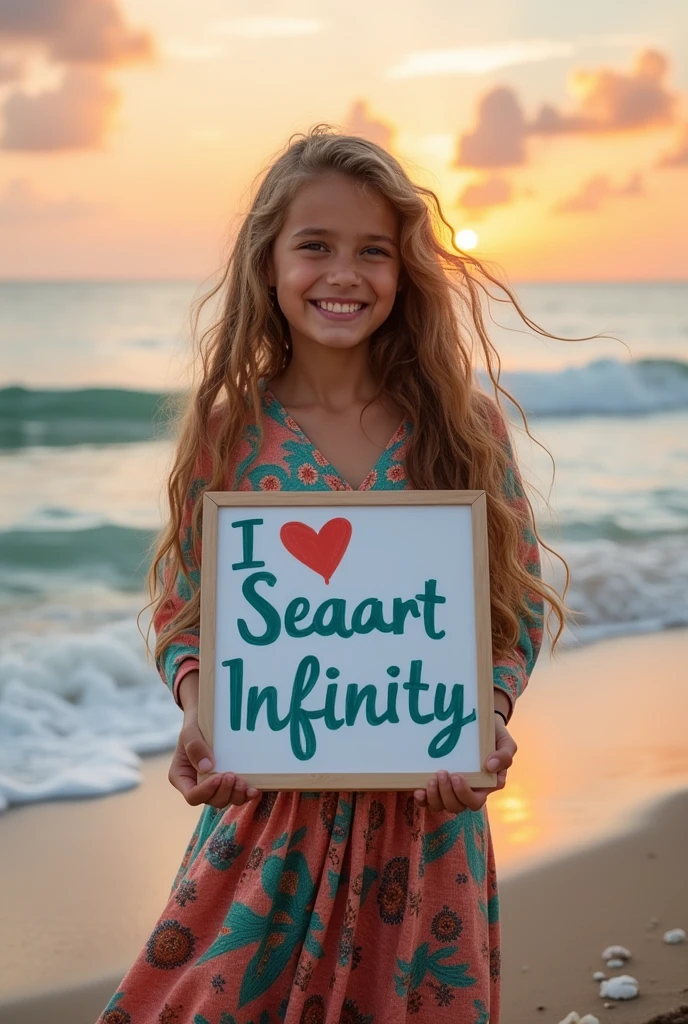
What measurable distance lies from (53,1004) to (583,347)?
1761cm

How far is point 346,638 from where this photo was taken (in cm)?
215

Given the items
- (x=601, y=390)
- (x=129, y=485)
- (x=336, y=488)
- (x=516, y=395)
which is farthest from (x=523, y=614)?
(x=601, y=390)

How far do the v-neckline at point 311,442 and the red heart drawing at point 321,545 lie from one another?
255 millimetres

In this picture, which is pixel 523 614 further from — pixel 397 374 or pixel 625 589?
pixel 625 589

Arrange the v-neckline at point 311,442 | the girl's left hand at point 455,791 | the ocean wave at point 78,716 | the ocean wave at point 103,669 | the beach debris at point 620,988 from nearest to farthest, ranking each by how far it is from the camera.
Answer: the girl's left hand at point 455,791 → the v-neckline at point 311,442 → the beach debris at point 620,988 → the ocean wave at point 78,716 → the ocean wave at point 103,669

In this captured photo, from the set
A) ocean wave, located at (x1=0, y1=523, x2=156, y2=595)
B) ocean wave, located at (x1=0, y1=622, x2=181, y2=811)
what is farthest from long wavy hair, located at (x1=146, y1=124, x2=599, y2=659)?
ocean wave, located at (x1=0, y1=523, x2=156, y2=595)

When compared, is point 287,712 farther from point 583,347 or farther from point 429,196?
point 583,347

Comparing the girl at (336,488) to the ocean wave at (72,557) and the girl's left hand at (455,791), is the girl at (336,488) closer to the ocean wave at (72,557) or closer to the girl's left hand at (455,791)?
the girl's left hand at (455,791)

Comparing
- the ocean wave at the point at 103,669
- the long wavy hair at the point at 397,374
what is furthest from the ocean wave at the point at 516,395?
the long wavy hair at the point at 397,374

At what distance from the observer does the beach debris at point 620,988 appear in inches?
126

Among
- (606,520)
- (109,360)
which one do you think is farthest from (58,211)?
(606,520)

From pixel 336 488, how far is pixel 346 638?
0.38m

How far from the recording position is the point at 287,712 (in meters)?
2.11

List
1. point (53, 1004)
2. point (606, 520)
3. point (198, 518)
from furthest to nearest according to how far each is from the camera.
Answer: point (606, 520), point (53, 1004), point (198, 518)
